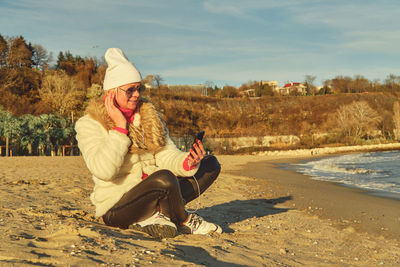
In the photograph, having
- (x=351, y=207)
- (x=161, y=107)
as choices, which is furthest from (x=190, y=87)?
(x=351, y=207)

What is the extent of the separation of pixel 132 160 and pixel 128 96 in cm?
57

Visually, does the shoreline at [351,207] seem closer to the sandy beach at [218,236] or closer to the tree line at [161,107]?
the sandy beach at [218,236]

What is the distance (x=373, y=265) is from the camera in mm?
2848

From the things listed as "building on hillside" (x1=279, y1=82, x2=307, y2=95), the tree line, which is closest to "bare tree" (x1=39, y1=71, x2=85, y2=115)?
the tree line

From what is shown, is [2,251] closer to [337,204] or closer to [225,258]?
[225,258]

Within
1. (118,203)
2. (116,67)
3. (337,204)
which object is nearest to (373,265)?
(118,203)

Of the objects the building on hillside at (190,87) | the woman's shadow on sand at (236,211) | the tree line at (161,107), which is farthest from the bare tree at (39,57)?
the woman's shadow on sand at (236,211)

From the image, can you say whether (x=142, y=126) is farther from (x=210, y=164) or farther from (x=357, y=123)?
(x=357, y=123)

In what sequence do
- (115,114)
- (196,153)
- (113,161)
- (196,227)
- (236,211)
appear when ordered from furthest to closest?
(236,211) → (196,227) → (196,153) → (115,114) → (113,161)

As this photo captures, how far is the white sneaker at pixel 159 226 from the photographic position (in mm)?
2825

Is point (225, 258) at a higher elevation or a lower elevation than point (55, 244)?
lower

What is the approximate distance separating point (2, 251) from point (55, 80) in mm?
32621

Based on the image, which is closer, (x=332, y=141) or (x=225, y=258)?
(x=225, y=258)

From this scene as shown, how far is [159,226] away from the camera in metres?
2.83
